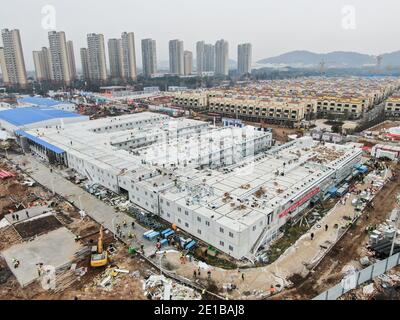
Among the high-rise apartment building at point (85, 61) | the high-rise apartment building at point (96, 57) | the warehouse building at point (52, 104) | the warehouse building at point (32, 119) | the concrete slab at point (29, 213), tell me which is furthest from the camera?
the high-rise apartment building at point (85, 61)

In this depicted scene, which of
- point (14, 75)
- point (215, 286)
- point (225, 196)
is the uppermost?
point (14, 75)

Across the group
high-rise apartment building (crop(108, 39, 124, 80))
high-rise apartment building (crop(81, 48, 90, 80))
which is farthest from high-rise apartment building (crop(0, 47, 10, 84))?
high-rise apartment building (crop(108, 39, 124, 80))

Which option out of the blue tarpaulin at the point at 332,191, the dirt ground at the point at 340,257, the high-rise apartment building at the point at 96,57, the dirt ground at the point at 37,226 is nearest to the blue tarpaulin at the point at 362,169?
the dirt ground at the point at 340,257

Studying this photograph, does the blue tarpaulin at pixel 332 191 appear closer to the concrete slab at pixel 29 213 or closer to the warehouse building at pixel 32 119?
the concrete slab at pixel 29 213

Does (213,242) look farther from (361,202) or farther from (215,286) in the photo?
(361,202)

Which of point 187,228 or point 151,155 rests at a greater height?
point 151,155

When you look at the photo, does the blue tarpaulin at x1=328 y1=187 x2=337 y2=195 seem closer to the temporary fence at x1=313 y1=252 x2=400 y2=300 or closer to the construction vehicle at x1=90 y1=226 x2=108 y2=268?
the temporary fence at x1=313 y1=252 x2=400 y2=300

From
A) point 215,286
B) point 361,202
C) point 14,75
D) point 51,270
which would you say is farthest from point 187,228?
point 14,75
